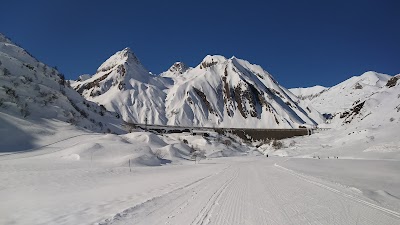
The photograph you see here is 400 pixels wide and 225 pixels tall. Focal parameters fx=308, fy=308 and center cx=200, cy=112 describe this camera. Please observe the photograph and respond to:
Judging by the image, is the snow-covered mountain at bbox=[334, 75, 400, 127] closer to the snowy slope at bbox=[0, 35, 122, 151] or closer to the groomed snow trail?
the groomed snow trail

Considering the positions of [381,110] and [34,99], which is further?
[381,110]

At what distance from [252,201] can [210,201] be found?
1562 mm

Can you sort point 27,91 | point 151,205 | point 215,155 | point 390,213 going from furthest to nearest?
point 215,155 → point 27,91 → point 151,205 → point 390,213

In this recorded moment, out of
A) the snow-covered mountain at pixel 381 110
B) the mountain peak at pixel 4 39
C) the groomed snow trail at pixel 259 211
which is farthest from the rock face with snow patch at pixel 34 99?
the snow-covered mountain at pixel 381 110

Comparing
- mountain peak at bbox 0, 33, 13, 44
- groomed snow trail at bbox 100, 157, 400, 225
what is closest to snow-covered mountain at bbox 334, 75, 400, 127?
groomed snow trail at bbox 100, 157, 400, 225

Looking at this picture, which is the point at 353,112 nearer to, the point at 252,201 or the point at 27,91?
the point at 27,91

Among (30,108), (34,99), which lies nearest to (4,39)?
(34,99)

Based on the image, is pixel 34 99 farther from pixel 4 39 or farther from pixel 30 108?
pixel 4 39

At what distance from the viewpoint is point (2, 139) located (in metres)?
43.1

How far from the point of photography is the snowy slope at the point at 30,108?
47.8 m

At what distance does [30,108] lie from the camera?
57.9 metres

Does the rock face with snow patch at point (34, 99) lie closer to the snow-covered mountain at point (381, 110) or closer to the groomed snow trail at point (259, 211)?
the groomed snow trail at point (259, 211)

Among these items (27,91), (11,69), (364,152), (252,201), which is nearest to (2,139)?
(27,91)

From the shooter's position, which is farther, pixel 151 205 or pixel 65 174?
pixel 65 174
